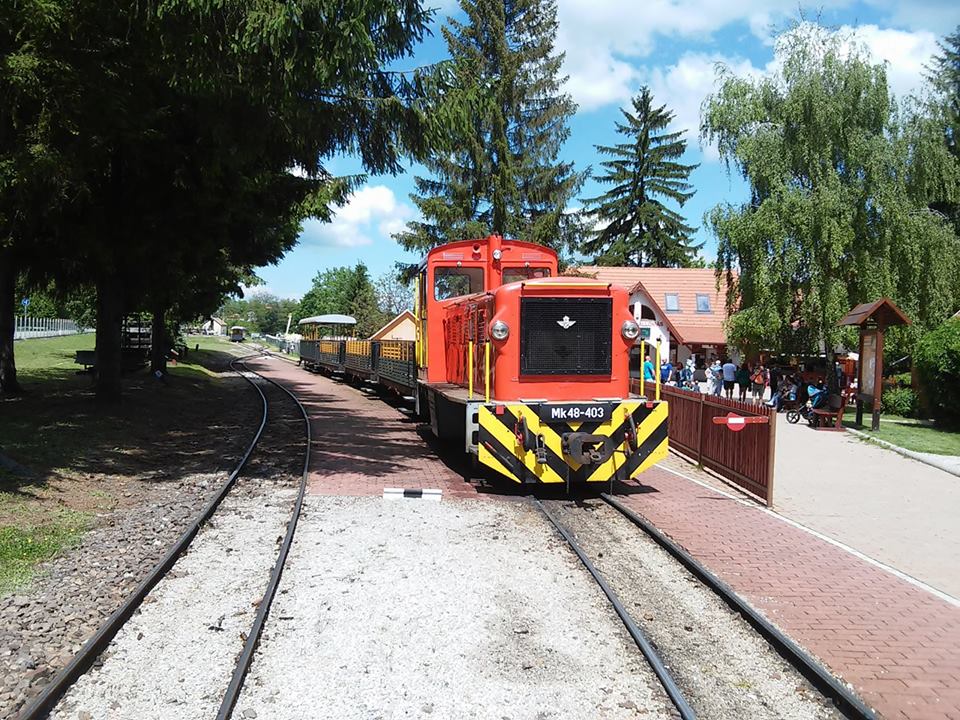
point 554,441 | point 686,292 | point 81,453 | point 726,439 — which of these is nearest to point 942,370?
point 726,439

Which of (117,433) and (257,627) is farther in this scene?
(117,433)

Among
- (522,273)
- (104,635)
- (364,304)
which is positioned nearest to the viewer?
(104,635)

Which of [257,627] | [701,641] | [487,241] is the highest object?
[487,241]

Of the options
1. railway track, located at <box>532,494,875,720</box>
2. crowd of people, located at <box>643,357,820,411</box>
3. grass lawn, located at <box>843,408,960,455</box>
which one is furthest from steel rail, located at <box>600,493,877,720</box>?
crowd of people, located at <box>643,357,820,411</box>

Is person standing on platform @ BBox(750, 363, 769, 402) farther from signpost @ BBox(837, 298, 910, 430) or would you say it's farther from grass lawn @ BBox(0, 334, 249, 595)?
grass lawn @ BBox(0, 334, 249, 595)

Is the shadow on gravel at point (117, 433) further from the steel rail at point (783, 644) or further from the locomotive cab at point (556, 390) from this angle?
the steel rail at point (783, 644)

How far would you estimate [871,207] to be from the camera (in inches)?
934

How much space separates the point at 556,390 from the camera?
33.2 ft

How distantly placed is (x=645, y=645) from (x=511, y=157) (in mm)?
28159

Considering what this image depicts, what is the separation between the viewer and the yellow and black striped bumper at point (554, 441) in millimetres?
9375

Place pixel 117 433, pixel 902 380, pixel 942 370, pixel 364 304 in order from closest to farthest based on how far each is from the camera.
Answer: pixel 117 433 < pixel 942 370 < pixel 902 380 < pixel 364 304

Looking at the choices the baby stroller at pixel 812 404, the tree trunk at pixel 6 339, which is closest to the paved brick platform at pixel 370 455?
the tree trunk at pixel 6 339

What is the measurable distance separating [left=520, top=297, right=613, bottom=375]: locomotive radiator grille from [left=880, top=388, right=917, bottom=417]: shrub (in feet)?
47.8

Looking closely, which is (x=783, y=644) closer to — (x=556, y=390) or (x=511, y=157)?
(x=556, y=390)
